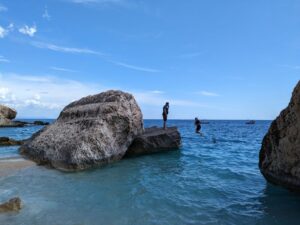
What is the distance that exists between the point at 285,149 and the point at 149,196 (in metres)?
4.80

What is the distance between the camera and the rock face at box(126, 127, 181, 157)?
66.1 feet

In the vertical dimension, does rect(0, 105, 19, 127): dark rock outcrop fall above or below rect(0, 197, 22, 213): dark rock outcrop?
above

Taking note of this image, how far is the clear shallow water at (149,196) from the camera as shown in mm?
8984

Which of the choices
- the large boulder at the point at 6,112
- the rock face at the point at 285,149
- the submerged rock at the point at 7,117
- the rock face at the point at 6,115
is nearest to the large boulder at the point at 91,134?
the rock face at the point at 285,149

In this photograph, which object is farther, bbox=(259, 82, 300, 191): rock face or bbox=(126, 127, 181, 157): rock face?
bbox=(126, 127, 181, 157): rock face

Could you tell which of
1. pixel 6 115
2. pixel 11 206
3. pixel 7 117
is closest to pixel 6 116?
pixel 6 115

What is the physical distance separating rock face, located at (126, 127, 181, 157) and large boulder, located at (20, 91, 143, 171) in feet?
1.98

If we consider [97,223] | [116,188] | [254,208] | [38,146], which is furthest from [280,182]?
[38,146]

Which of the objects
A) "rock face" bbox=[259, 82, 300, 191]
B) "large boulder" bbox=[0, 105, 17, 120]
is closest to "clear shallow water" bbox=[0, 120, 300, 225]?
"rock face" bbox=[259, 82, 300, 191]

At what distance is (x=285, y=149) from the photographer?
1088cm

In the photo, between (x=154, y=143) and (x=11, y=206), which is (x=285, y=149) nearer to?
(x=11, y=206)

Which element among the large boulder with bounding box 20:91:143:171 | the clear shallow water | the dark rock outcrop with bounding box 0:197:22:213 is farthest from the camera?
the large boulder with bounding box 20:91:143:171

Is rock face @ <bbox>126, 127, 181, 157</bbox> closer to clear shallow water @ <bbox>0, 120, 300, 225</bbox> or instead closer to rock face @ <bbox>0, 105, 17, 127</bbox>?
clear shallow water @ <bbox>0, 120, 300, 225</bbox>

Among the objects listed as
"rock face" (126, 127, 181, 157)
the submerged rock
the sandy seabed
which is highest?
the submerged rock
